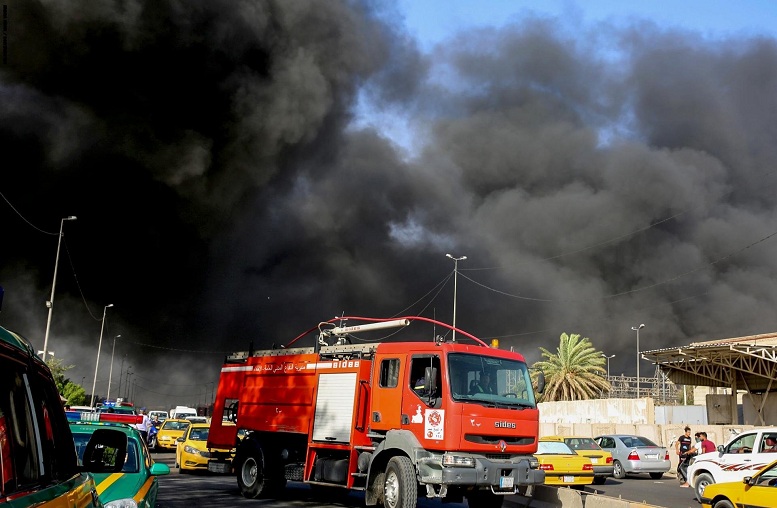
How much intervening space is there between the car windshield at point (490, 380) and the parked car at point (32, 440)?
322 inches

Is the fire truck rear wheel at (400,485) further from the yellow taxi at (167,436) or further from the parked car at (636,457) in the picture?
the yellow taxi at (167,436)

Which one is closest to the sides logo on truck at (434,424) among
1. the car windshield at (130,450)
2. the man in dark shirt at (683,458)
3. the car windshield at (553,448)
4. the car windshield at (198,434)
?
the car windshield at (130,450)

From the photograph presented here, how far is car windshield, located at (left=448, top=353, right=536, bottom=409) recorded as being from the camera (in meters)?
11.2

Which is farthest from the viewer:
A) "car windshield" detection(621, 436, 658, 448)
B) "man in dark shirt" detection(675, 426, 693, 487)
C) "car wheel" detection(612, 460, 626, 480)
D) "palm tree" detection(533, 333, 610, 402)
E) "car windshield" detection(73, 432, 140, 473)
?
"palm tree" detection(533, 333, 610, 402)

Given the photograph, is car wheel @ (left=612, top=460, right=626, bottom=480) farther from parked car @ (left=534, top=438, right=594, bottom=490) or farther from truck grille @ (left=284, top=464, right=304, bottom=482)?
truck grille @ (left=284, top=464, right=304, bottom=482)

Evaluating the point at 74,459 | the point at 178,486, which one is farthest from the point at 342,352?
the point at 74,459

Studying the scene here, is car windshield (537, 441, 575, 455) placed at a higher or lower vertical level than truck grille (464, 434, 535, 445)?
lower

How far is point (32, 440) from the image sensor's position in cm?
270

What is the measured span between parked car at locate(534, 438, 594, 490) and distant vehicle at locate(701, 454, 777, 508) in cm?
612

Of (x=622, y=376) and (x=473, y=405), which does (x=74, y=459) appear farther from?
(x=622, y=376)

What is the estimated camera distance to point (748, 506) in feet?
33.2

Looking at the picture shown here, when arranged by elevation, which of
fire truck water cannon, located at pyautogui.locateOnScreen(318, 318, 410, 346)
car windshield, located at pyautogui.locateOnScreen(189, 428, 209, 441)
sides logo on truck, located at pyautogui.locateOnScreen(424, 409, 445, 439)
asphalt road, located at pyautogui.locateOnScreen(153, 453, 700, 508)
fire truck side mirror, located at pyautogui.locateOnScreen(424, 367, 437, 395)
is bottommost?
asphalt road, located at pyautogui.locateOnScreen(153, 453, 700, 508)

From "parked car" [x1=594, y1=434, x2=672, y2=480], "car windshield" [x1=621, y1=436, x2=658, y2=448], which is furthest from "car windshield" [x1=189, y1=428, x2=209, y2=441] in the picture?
"car windshield" [x1=621, y1=436, x2=658, y2=448]

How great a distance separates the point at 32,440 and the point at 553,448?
667 inches
